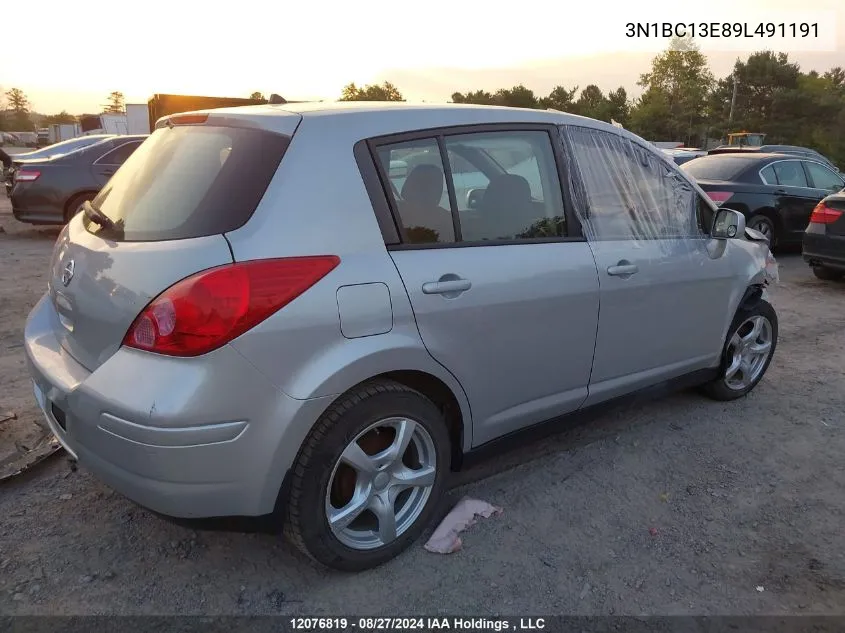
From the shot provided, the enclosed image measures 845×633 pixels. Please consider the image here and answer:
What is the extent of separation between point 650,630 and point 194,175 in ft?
7.38

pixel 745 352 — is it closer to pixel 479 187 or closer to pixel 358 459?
pixel 479 187

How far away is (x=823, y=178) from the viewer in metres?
10.4

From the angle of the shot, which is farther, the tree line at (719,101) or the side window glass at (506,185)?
the tree line at (719,101)

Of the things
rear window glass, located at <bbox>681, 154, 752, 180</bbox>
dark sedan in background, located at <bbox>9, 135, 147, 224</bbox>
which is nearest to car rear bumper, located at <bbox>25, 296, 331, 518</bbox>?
dark sedan in background, located at <bbox>9, 135, 147, 224</bbox>

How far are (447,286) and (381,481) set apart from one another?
77 cm

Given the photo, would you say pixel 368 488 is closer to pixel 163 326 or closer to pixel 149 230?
pixel 163 326

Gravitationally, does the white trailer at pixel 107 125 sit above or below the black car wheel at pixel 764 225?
above

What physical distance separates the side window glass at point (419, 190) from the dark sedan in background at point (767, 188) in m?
7.66

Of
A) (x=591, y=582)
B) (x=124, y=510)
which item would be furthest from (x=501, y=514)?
(x=124, y=510)

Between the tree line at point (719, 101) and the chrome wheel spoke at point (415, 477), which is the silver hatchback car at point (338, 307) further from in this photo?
the tree line at point (719, 101)

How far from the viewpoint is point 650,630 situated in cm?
230

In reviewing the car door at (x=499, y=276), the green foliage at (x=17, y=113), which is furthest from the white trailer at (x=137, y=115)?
the green foliage at (x=17, y=113)

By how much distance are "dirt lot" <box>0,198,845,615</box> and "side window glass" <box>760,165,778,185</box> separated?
22.2 feet

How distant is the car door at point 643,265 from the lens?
3.14 meters
